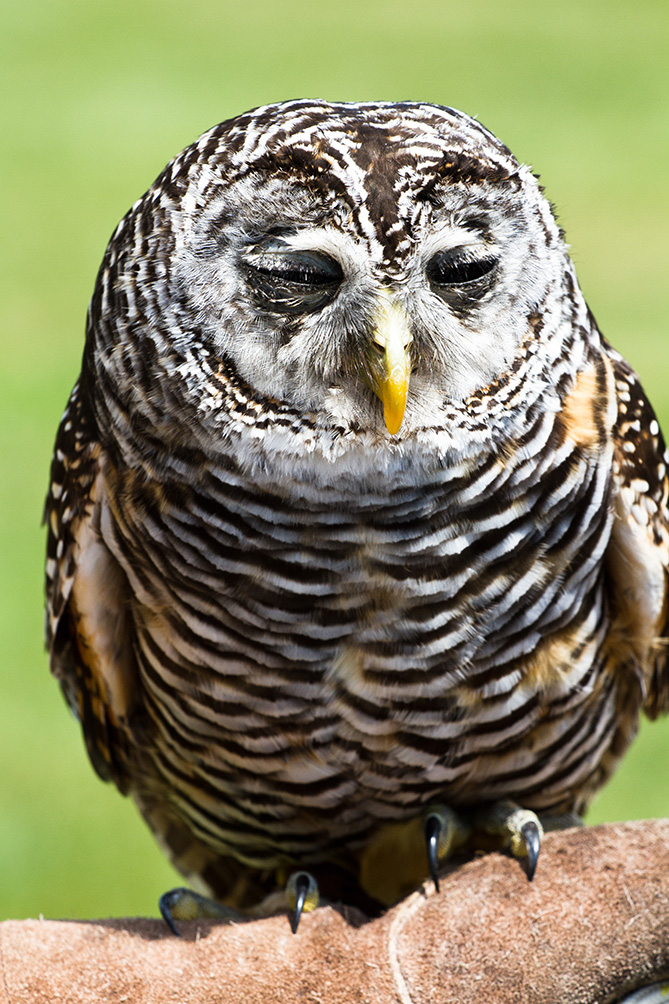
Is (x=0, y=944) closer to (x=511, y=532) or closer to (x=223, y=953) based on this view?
(x=223, y=953)

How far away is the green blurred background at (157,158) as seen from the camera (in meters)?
4.35

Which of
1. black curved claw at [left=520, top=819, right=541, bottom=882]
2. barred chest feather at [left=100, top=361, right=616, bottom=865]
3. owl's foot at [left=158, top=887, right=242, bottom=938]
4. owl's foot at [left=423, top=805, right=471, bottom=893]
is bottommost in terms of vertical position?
owl's foot at [left=158, top=887, right=242, bottom=938]

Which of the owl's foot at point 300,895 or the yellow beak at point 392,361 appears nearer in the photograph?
the yellow beak at point 392,361

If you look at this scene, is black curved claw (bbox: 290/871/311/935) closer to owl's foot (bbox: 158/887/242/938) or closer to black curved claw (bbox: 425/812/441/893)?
owl's foot (bbox: 158/887/242/938)

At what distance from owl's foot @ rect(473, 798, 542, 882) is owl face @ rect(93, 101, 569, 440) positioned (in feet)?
2.31

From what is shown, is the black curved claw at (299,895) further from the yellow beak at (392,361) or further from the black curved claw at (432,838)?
the yellow beak at (392,361)

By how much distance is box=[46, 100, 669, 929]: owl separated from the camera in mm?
1558

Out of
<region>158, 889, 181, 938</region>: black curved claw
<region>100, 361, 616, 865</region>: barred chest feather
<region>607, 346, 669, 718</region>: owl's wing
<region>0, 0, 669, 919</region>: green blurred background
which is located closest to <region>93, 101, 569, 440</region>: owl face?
<region>100, 361, 616, 865</region>: barred chest feather

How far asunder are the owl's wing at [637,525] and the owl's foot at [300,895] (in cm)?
67

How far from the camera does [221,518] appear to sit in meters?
1.69

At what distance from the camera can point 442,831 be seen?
1967 mm

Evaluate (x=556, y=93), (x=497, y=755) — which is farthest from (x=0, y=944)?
(x=556, y=93)

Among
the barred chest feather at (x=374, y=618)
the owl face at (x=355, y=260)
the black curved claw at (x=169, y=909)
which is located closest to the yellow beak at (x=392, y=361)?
the owl face at (x=355, y=260)

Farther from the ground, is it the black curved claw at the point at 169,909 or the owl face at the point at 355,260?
the owl face at the point at 355,260
